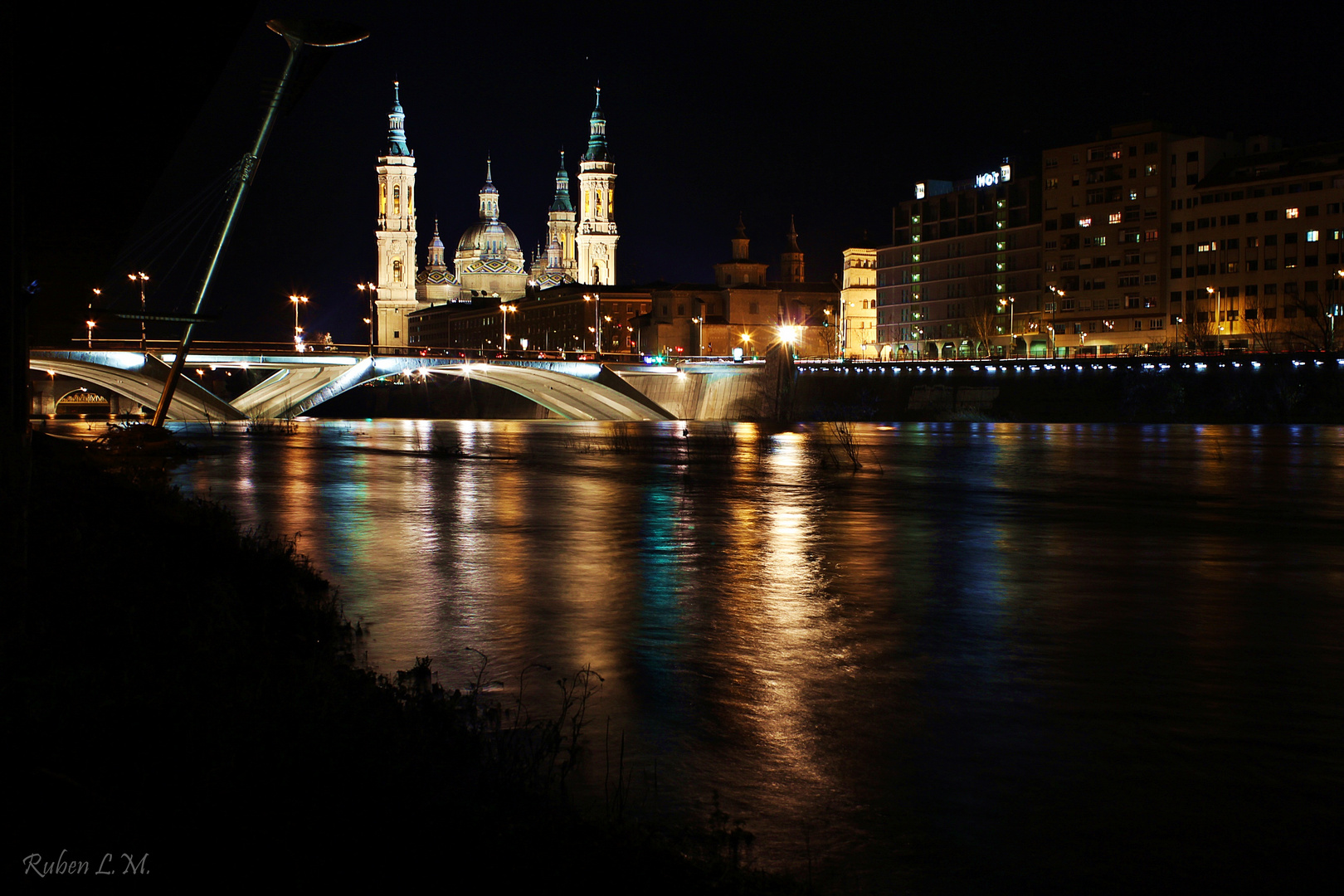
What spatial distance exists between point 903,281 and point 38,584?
437 ft

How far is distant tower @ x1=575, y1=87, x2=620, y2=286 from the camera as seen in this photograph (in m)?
191

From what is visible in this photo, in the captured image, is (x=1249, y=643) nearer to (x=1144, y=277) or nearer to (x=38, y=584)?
(x=38, y=584)

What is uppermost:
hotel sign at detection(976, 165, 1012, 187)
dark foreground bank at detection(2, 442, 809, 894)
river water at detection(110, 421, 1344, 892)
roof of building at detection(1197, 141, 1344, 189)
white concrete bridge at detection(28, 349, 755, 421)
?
hotel sign at detection(976, 165, 1012, 187)

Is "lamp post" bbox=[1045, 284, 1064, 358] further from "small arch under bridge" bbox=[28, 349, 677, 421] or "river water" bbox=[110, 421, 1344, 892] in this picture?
"river water" bbox=[110, 421, 1344, 892]

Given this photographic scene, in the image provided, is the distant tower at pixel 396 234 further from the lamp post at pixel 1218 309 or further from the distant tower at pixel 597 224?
the lamp post at pixel 1218 309

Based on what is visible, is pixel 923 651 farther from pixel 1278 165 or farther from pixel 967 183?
pixel 967 183

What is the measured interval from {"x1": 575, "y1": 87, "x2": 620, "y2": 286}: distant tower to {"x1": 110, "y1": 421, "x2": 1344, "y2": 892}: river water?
16374 centimetres

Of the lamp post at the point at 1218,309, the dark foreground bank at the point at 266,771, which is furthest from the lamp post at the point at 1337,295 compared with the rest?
the dark foreground bank at the point at 266,771

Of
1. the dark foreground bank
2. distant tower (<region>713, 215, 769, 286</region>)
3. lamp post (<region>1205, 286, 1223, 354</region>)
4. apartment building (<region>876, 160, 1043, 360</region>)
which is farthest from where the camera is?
distant tower (<region>713, 215, 769, 286</region>)

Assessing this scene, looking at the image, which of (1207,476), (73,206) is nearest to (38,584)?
(73,206)

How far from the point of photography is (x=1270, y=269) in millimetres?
95375

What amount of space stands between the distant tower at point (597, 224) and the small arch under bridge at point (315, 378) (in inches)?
3509

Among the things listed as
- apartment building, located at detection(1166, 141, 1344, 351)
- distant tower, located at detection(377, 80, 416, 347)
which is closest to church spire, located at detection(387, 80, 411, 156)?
distant tower, located at detection(377, 80, 416, 347)

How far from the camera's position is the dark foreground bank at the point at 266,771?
464 cm
